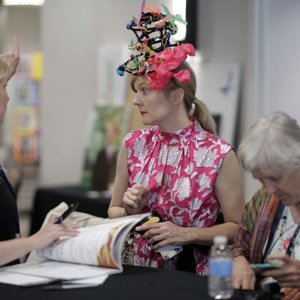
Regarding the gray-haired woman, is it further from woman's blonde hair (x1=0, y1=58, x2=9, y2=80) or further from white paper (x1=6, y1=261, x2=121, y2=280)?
woman's blonde hair (x1=0, y1=58, x2=9, y2=80)

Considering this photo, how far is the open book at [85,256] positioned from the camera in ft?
7.95

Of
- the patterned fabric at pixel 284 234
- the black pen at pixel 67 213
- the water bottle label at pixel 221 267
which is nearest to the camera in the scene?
the water bottle label at pixel 221 267

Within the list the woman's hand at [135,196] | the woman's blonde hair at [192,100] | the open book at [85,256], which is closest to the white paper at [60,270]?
the open book at [85,256]

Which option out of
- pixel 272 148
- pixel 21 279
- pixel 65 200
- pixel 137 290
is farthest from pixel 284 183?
pixel 65 200

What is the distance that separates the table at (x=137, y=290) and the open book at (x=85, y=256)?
61 millimetres

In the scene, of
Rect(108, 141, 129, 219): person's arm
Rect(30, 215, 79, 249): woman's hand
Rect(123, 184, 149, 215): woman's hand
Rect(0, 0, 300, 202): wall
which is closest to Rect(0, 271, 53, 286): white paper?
Rect(30, 215, 79, 249): woman's hand

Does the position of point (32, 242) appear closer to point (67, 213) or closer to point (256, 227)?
point (67, 213)

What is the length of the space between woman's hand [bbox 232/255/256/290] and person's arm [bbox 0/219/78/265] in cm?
55

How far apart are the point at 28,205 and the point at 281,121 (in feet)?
22.4

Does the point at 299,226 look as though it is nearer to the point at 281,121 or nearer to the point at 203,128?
the point at 281,121

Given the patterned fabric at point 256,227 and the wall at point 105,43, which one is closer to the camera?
the patterned fabric at point 256,227

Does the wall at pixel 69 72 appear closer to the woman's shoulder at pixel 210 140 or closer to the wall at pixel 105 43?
the wall at pixel 105 43

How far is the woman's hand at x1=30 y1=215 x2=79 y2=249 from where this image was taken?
8.31 ft

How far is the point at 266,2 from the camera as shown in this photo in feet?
17.2
